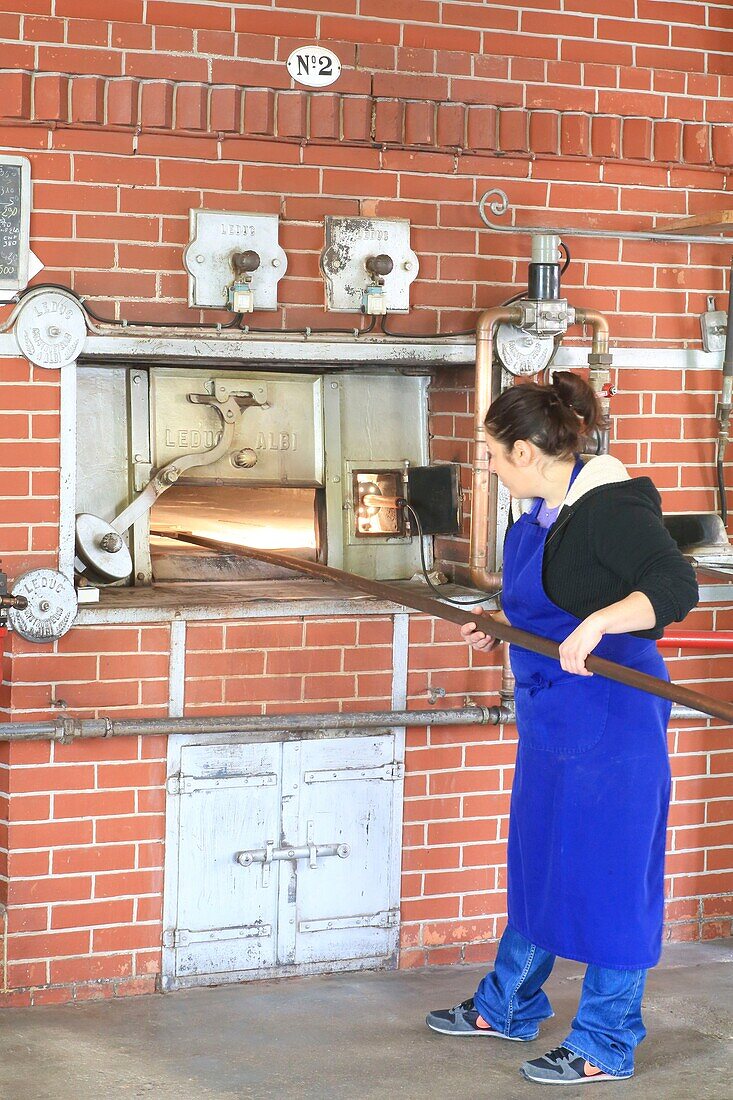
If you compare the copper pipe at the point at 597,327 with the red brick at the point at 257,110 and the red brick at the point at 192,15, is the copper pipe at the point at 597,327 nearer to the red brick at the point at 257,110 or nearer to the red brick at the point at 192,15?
the red brick at the point at 257,110

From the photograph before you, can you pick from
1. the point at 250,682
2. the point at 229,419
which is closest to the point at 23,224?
the point at 229,419

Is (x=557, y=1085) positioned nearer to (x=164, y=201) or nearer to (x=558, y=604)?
(x=558, y=604)

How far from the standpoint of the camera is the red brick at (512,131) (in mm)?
3699

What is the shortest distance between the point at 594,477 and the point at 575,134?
4.34 ft

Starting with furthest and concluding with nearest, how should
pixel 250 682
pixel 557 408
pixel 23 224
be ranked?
pixel 250 682
pixel 23 224
pixel 557 408

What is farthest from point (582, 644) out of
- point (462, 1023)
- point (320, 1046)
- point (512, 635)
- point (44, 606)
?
point (44, 606)

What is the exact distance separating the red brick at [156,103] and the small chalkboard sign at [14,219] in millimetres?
321

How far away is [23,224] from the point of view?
3330 mm

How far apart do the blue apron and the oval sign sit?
51.7 inches

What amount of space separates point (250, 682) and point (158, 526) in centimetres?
69

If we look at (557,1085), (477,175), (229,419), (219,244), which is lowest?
(557,1085)

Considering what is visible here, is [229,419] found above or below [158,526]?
Result: above

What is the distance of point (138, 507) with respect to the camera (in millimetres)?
3725

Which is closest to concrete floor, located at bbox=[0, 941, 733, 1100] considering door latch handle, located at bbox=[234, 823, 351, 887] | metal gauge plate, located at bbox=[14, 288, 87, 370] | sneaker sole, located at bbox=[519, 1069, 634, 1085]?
sneaker sole, located at bbox=[519, 1069, 634, 1085]
